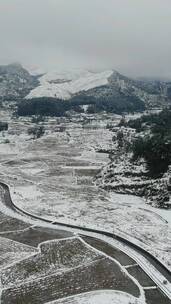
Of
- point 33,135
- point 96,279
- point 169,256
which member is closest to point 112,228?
point 169,256

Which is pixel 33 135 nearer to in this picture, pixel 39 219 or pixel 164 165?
pixel 164 165

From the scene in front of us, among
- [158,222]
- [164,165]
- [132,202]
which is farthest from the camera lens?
[164,165]

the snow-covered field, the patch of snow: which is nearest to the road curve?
the snow-covered field

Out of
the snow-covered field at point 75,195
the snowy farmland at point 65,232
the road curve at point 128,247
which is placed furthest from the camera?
the snow-covered field at point 75,195

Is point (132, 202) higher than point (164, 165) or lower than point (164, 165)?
lower

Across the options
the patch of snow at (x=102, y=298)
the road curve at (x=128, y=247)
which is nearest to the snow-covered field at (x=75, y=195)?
the road curve at (x=128, y=247)

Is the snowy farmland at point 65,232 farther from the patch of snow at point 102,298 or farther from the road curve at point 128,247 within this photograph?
the road curve at point 128,247

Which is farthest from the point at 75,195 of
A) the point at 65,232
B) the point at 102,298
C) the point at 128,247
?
the point at 102,298

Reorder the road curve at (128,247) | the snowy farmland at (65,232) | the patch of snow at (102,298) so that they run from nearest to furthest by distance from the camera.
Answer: the patch of snow at (102,298), the snowy farmland at (65,232), the road curve at (128,247)

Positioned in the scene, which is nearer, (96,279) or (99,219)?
(96,279)
